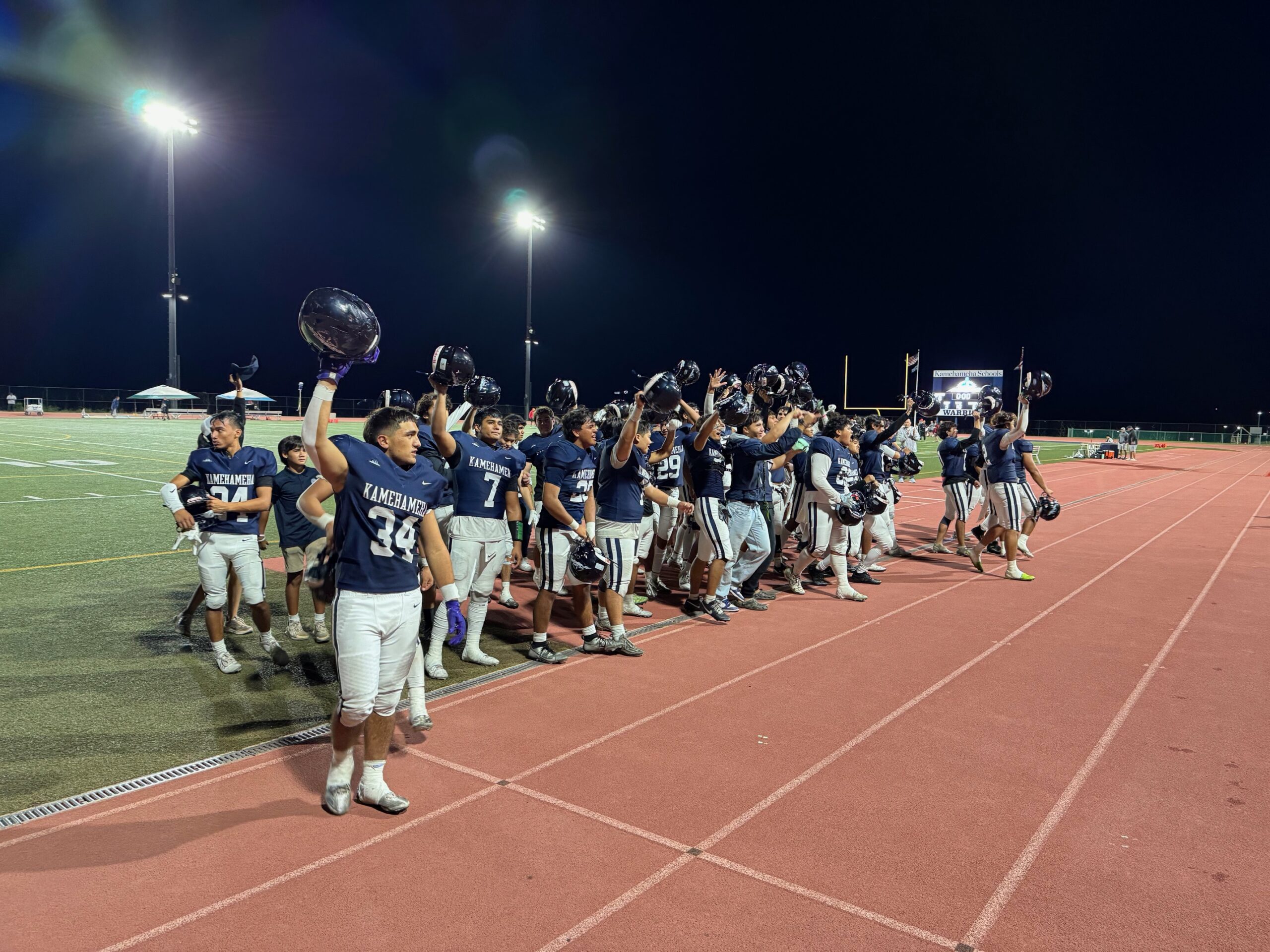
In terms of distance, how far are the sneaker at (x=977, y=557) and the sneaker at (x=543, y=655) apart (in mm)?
6788

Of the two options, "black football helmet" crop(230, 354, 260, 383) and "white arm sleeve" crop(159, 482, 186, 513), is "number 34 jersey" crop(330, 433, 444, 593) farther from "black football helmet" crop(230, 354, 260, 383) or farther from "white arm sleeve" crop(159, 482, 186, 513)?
"black football helmet" crop(230, 354, 260, 383)

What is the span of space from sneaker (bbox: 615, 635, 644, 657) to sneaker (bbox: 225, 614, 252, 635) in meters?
3.42

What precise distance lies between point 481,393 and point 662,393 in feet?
5.75

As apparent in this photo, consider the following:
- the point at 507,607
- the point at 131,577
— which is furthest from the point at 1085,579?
the point at 131,577

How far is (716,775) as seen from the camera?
14.6ft

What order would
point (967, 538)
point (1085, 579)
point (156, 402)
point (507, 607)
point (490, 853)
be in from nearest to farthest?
point (490, 853) < point (507, 607) < point (1085, 579) < point (967, 538) < point (156, 402)

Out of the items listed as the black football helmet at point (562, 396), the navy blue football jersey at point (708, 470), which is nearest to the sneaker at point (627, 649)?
the navy blue football jersey at point (708, 470)

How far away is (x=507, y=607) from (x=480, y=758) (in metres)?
3.92

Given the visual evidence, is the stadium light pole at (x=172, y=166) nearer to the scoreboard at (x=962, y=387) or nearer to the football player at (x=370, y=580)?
the football player at (x=370, y=580)

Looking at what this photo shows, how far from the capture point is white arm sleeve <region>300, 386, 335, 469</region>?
12.2 ft

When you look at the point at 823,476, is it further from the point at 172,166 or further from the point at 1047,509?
the point at 172,166

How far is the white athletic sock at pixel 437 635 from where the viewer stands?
5945 mm

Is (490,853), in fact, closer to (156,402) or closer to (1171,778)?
(1171,778)

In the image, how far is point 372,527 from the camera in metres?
3.93
